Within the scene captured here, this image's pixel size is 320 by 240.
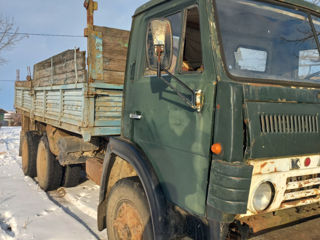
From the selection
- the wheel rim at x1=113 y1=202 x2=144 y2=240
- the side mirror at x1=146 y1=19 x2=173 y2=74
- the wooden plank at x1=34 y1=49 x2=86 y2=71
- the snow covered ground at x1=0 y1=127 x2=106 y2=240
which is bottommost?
the snow covered ground at x1=0 y1=127 x2=106 y2=240

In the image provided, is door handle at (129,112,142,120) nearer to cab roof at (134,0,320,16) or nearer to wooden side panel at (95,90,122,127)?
cab roof at (134,0,320,16)

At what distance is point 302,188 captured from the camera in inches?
78.8

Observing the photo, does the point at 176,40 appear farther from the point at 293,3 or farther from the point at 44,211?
the point at 44,211

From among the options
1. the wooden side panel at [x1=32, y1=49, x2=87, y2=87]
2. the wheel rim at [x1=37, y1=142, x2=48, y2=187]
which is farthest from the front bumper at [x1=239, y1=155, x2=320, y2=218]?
the wheel rim at [x1=37, y1=142, x2=48, y2=187]

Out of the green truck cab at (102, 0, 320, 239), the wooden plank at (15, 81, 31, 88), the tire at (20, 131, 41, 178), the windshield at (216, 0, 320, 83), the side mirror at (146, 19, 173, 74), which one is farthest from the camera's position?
the wooden plank at (15, 81, 31, 88)

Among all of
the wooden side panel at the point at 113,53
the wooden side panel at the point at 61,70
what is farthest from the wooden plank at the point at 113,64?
the wooden side panel at the point at 61,70

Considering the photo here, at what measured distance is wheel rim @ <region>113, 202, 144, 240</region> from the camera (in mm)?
2424

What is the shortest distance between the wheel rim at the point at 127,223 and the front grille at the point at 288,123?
4.19ft

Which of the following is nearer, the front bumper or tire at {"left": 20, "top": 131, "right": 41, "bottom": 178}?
the front bumper

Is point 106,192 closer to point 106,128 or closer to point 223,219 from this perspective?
point 106,128

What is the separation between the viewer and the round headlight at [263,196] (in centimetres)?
181

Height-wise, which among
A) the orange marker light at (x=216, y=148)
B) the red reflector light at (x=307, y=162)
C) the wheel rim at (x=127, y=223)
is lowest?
the wheel rim at (x=127, y=223)

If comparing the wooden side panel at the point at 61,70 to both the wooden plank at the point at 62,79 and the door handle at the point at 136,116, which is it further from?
the door handle at the point at 136,116

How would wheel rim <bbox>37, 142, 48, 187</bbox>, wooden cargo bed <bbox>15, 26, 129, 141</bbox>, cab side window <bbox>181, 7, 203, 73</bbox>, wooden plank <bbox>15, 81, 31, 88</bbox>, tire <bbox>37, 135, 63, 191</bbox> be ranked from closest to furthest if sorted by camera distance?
cab side window <bbox>181, 7, 203, 73</bbox>, wooden cargo bed <bbox>15, 26, 129, 141</bbox>, tire <bbox>37, 135, 63, 191</bbox>, wheel rim <bbox>37, 142, 48, 187</bbox>, wooden plank <bbox>15, 81, 31, 88</bbox>
